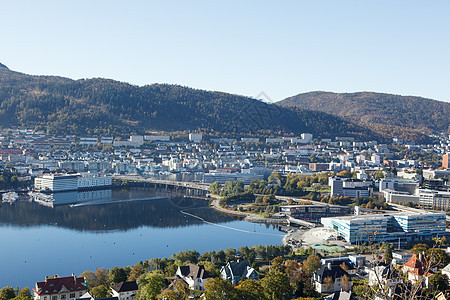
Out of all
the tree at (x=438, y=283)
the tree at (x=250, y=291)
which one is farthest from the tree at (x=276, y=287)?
the tree at (x=438, y=283)

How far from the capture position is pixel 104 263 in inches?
422

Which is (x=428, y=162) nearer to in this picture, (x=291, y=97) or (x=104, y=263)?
(x=104, y=263)

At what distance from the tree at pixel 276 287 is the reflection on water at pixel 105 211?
7953 mm

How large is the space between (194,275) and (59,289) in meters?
2.09

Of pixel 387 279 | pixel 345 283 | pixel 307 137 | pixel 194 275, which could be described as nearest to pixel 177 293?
pixel 194 275

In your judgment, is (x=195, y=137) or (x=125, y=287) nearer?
(x=125, y=287)

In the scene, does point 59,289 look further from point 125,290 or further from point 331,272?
point 331,272

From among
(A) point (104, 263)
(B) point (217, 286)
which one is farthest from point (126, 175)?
(B) point (217, 286)

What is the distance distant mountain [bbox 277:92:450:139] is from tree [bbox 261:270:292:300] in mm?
48997

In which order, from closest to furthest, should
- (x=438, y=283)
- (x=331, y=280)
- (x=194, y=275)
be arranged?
(x=438, y=283) < (x=194, y=275) < (x=331, y=280)

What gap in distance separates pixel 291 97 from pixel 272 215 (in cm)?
6832

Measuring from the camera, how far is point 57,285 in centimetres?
744

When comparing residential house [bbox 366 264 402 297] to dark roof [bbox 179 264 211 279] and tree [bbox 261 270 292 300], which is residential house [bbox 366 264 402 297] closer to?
tree [bbox 261 270 292 300]

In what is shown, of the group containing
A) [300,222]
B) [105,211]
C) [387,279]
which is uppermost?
[387,279]
